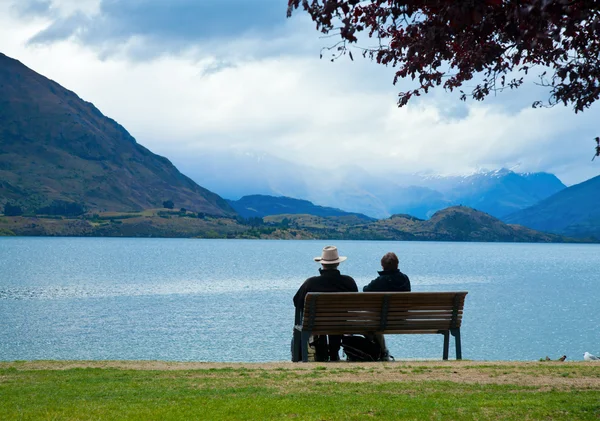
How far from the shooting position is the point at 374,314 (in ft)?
49.5

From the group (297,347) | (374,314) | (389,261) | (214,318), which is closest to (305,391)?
(374,314)

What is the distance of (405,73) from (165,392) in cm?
630

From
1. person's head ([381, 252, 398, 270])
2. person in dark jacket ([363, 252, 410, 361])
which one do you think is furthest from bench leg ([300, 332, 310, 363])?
person's head ([381, 252, 398, 270])

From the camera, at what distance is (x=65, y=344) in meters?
40.9

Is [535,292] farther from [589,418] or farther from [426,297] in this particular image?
[589,418]

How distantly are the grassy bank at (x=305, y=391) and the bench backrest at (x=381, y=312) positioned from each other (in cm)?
112

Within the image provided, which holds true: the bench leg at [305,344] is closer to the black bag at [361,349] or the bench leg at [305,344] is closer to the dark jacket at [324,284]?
the dark jacket at [324,284]

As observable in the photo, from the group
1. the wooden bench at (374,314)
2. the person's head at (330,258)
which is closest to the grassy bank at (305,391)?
the wooden bench at (374,314)

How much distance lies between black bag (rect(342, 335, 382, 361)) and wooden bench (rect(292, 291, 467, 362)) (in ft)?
1.51

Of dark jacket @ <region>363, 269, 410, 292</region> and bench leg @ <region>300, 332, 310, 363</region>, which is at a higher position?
dark jacket @ <region>363, 269, 410, 292</region>

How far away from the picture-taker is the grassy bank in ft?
30.3

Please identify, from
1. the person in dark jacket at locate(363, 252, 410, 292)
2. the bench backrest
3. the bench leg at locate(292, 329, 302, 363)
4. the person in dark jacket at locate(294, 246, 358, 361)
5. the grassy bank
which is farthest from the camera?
the person in dark jacket at locate(363, 252, 410, 292)

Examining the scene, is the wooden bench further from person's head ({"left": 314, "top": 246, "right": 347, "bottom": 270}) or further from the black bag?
person's head ({"left": 314, "top": 246, "right": 347, "bottom": 270})

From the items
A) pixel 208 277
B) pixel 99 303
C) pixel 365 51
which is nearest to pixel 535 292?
pixel 208 277
